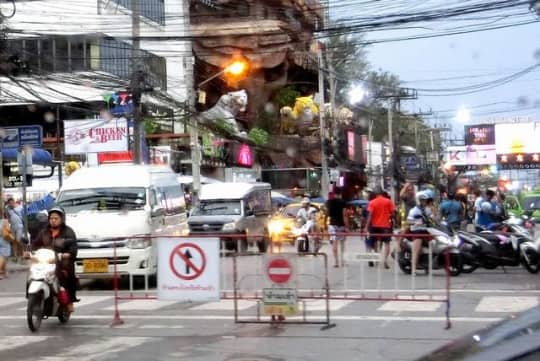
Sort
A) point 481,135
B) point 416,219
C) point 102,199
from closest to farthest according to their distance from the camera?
1. point 102,199
2. point 416,219
3. point 481,135

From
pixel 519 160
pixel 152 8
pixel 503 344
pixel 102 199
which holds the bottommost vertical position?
pixel 503 344

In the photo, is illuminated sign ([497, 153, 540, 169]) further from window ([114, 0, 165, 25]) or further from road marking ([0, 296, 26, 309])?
road marking ([0, 296, 26, 309])

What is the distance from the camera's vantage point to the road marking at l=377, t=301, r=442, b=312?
12.4 meters

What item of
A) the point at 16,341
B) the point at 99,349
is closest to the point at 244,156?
the point at 16,341

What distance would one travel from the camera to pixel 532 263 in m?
17.0

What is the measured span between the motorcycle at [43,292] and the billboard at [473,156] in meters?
59.3

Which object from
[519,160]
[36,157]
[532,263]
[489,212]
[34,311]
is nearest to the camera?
[34,311]

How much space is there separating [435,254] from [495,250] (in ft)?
10.1

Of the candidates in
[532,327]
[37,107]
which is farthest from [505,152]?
[532,327]

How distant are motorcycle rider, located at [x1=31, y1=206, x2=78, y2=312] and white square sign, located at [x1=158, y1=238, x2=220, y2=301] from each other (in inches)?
51.9

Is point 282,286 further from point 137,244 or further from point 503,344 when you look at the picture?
point 503,344

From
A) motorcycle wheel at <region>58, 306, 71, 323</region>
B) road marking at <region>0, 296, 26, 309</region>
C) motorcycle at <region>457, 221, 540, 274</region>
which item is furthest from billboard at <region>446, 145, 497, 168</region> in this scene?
motorcycle wheel at <region>58, 306, 71, 323</region>

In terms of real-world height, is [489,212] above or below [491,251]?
above

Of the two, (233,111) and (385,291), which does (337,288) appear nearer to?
(385,291)
